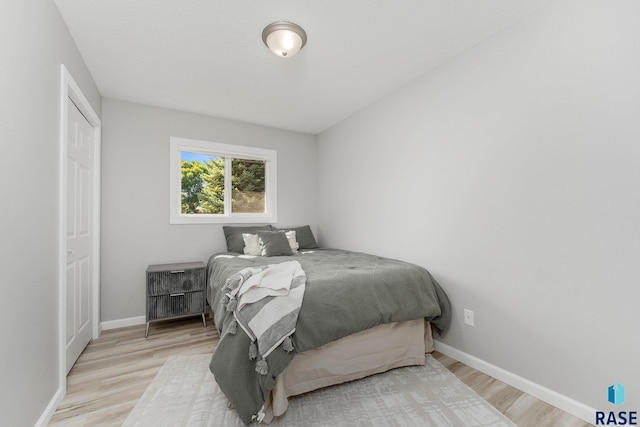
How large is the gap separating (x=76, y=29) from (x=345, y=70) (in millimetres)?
2023

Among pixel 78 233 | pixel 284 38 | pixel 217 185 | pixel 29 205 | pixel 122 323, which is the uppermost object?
pixel 284 38

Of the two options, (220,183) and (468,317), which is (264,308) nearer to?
(468,317)

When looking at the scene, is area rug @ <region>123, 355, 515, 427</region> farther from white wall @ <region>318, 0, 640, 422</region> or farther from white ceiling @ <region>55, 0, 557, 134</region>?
white ceiling @ <region>55, 0, 557, 134</region>

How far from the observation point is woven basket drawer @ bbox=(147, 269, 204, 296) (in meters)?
2.80

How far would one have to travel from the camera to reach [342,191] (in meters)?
3.71

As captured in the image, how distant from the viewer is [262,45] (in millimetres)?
2127

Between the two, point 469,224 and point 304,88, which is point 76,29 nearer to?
point 304,88

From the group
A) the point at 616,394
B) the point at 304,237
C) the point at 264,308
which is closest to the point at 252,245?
the point at 304,237

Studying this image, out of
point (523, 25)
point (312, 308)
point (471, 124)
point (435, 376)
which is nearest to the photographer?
point (312, 308)

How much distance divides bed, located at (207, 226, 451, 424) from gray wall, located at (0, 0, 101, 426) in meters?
0.87

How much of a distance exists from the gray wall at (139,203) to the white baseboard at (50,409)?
141cm

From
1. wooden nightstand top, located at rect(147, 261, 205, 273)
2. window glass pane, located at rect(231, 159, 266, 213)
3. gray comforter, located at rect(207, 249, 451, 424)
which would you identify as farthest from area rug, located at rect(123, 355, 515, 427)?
window glass pane, located at rect(231, 159, 266, 213)

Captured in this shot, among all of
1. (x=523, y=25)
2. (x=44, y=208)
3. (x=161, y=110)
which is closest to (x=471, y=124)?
(x=523, y=25)

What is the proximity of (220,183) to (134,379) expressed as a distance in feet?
7.70
